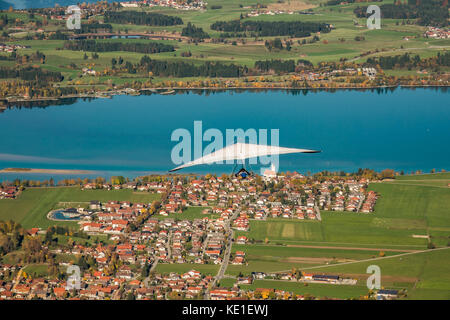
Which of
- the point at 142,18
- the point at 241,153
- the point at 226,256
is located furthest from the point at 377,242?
the point at 142,18

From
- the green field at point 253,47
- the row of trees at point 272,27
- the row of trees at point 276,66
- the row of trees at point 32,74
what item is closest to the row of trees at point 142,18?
the green field at point 253,47

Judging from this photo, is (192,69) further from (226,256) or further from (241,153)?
(241,153)

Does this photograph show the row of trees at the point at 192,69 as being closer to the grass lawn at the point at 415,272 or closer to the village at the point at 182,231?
the village at the point at 182,231

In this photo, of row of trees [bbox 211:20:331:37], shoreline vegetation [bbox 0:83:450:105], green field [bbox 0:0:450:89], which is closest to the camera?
shoreline vegetation [bbox 0:83:450:105]

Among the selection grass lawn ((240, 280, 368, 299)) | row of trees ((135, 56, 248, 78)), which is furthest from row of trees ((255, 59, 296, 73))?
grass lawn ((240, 280, 368, 299))

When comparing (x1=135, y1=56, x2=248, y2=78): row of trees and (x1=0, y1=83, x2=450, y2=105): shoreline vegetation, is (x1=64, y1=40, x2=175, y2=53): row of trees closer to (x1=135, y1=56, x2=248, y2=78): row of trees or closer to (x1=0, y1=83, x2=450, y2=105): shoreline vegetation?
(x1=135, y1=56, x2=248, y2=78): row of trees

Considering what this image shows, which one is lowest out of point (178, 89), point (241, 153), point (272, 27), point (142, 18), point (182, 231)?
point (182, 231)

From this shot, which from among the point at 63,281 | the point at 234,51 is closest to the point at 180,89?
the point at 234,51
